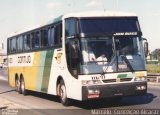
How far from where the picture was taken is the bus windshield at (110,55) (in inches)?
562

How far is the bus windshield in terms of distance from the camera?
46.8 feet

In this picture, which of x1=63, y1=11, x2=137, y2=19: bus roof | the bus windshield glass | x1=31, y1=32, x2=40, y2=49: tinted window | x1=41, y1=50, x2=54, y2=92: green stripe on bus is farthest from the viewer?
x1=31, y1=32, x2=40, y2=49: tinted window

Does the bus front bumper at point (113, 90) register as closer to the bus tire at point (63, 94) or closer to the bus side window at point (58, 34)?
the bus tire at point (63, 94)

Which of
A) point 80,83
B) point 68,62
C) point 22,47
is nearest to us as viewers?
point 80,83

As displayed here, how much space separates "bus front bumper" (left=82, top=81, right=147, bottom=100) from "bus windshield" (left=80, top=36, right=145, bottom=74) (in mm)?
503

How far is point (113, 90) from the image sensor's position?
1435 cm

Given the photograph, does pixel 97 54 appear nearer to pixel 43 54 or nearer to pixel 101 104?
pixel 101 104

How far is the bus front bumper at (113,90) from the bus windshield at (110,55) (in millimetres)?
503

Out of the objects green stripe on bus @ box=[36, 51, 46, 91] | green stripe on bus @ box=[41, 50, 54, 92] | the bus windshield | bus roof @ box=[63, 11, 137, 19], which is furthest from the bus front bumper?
green stripe on bus @ box=[36, 51, 46, 91]

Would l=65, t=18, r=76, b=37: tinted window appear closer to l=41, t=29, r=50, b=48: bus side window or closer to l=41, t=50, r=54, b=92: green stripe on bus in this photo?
l=41, t=50, r=54, b=92: green stripe on bus

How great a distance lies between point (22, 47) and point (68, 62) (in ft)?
26.7

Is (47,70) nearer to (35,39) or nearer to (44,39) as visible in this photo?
(44,39)

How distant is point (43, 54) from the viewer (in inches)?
741

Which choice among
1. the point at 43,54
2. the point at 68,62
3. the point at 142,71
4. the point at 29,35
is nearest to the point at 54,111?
the point at 68,62
